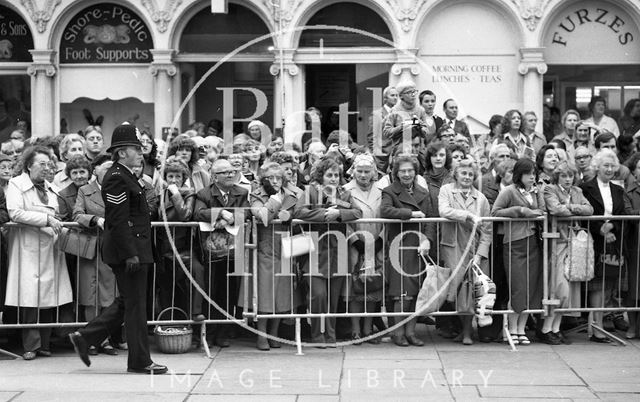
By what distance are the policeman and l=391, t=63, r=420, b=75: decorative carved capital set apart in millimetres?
9653

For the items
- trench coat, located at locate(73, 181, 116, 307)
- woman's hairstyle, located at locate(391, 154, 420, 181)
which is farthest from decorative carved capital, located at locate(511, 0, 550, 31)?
trench coat, located at locate(73, 181, 116, 307)

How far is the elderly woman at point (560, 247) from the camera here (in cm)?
1096

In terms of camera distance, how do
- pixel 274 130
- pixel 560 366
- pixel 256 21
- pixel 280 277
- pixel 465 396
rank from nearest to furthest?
pixel 465 396 → pixel 560 366 → pixel 280 277 → pixel 274 130 → pixel 256 21

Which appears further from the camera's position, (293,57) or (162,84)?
(162,84)

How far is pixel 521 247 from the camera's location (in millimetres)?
10953

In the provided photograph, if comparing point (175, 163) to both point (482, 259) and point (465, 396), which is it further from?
point (465, 396)

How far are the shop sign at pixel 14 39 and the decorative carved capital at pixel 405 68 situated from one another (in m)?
6.17

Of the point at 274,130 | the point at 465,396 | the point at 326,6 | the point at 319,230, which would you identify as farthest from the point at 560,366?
the point at 326,6

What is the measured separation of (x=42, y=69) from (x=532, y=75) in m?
8.14

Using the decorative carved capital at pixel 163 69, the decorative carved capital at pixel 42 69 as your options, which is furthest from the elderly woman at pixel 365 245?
the decorative carved capital at pixel 42 69

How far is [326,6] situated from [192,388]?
447 inches

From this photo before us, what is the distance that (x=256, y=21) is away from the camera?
19.2 metres

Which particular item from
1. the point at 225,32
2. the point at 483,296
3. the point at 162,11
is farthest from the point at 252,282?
the point at 162,11

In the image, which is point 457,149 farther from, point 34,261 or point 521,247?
point 34,261
